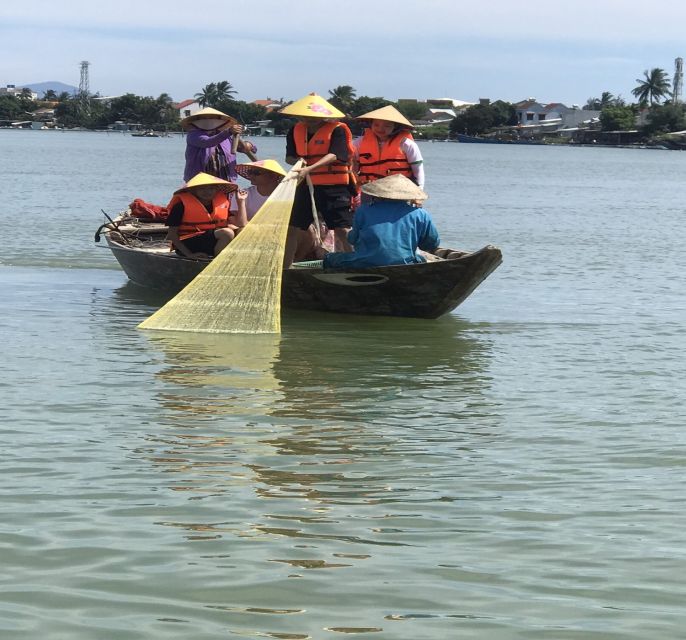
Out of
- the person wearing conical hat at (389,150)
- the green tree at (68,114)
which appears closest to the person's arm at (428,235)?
the person wearing conical hat at (389,150)

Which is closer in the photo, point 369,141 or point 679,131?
point 369,141

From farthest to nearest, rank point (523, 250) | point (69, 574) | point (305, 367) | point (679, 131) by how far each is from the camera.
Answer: point (679, 131) < point (523, 250) < point (305, 367) < point (69, 574)

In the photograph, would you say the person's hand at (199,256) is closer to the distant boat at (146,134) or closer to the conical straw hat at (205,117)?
the conical straw hat at (205,117)

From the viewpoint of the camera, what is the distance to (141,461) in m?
6.06

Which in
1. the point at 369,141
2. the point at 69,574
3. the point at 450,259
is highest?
the point at 369,141

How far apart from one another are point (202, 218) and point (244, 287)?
4.21 feet

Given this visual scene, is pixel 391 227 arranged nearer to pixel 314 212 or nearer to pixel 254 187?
pixel 314 212

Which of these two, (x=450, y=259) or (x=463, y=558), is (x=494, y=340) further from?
(x=463, y=558)

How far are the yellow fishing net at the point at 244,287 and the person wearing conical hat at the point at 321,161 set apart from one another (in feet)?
1.28

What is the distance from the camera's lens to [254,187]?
1143 centimetres

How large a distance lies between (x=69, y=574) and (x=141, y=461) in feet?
5.03

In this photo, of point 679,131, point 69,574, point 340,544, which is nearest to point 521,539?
point 340,544

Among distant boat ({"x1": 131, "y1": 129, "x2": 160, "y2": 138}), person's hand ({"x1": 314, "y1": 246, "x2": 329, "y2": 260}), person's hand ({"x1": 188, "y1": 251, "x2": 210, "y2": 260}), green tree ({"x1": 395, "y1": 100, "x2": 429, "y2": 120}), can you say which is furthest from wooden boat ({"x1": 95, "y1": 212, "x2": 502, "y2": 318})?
green tree ({"x1": 395, "y1": 100, "x2": 429, "y2": 120})

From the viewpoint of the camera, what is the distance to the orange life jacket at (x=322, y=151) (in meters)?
10.5
